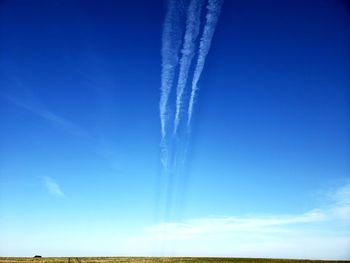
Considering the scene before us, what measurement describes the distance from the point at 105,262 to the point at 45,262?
11.7 meters

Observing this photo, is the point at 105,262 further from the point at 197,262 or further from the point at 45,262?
the point at 197,262

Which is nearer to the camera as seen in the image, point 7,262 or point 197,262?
point 7,262

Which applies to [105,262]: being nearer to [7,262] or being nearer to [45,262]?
[45,262]

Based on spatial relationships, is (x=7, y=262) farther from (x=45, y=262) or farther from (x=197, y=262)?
(x=197, y=262)

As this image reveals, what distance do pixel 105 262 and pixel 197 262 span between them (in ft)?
77.2

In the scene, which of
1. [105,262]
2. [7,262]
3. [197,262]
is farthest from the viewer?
[197,262]

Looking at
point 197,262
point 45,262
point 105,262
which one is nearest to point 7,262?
point 45,262

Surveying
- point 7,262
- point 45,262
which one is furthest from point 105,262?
point 7,262

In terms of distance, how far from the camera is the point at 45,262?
241ft

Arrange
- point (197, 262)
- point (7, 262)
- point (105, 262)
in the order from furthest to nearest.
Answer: point (197, 262) < point (105, 262) < point (7, 262)

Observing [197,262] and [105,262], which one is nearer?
[105,262]

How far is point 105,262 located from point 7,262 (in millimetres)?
18458

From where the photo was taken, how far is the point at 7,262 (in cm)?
7019

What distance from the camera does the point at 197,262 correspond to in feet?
287
